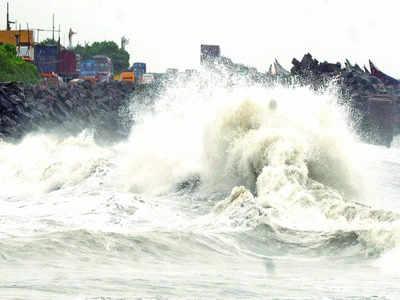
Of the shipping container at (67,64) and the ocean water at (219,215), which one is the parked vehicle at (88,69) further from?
the ocean water at (219,215)

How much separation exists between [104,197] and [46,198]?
2.69m

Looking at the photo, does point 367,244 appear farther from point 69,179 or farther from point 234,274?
point 69,179

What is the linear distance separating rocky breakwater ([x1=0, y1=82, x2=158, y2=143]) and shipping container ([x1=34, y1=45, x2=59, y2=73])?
49003 millimetres

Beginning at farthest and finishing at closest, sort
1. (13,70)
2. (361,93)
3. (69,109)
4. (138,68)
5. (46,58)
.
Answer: (138,68) < (46,58) < (13,70) < (69,109) < (361,93)

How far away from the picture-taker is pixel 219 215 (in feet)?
53.6

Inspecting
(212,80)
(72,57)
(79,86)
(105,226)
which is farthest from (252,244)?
(72,57)

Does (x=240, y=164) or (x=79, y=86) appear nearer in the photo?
(x=240, y=164)

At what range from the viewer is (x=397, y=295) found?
10.3 metres

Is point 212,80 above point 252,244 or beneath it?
above

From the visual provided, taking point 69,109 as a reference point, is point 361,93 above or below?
above

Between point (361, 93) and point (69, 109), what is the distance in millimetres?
22823

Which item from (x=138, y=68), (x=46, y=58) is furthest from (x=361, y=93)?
(x=138, y=68)

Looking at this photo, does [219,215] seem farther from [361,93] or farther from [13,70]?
[13,70]

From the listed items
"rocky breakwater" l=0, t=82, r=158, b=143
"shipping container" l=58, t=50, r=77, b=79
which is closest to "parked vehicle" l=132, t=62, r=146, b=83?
"shipping container" l=58, t=50, r=77, b=79
